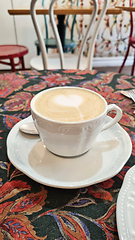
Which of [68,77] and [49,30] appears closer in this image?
[68,77]

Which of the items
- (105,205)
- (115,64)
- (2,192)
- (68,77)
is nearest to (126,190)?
(105,205)

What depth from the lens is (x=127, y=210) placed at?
0.70 ft

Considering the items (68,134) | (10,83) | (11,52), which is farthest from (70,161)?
(11,52)

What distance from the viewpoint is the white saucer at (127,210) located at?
0.63 ft

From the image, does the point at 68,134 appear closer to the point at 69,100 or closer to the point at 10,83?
the point at 69,100

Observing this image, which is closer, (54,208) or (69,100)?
(54,208)

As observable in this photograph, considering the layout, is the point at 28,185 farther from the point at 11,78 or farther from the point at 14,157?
the point at 11,78

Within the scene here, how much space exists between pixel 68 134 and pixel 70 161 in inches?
2.1

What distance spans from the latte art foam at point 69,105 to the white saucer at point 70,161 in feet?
0.22

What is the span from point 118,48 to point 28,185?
8.21 ft

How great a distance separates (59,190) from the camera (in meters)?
0.26

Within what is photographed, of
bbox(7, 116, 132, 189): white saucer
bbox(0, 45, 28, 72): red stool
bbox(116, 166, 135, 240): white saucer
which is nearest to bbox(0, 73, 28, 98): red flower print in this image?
bbox(7, 116, 132, 189): white saucer

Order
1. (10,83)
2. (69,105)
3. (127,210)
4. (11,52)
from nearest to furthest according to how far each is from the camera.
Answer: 1. (127,210)
2. (69,105)
3. (10,83)
4. (11,52)

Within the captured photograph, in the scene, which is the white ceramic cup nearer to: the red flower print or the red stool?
the red flower print
